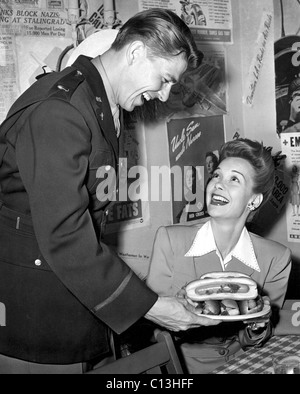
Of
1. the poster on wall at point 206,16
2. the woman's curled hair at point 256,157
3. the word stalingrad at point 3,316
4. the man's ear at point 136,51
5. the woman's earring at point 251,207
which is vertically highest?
the poster on wall at point 206,16

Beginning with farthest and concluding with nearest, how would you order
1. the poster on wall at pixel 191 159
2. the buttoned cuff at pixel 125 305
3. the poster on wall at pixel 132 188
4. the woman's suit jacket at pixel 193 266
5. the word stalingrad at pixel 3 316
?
the poster on wall at pixel 191 159 → the poster on wall at pixel 132 188 → the woman's suit jacket at pixel 193 266 → the word stalingrad at pixel 3 316 → the buttoned cuff at pixel 125 305

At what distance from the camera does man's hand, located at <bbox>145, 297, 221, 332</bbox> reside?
1.37 meters

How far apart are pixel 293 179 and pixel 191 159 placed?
671 mm

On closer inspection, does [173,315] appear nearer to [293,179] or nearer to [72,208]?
[72,208]

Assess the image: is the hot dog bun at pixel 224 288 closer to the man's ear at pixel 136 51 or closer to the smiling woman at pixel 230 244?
the smiling woman at pixel 230 244

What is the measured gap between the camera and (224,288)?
5.19 feet

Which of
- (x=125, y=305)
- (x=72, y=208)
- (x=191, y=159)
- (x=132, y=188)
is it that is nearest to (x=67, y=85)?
(x=72, y=208)

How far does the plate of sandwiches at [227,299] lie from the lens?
1490mm

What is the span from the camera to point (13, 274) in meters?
1.40

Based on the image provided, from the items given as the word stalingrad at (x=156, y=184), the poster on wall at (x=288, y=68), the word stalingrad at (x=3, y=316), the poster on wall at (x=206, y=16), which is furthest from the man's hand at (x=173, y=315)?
the poster on wall at (x=288, y=68)

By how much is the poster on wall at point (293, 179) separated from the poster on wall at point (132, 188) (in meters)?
0.96

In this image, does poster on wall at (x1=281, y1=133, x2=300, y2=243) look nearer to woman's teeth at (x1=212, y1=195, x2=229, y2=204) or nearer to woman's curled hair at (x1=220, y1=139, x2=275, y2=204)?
woman's curled hair at (x1=220, y1=139, x2=275, y2=204)
